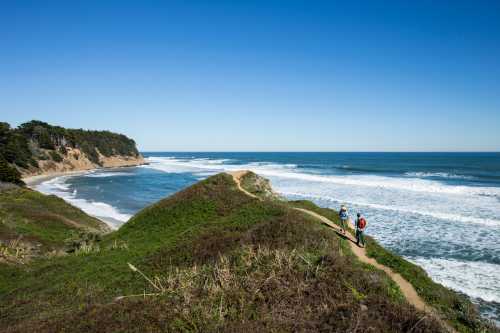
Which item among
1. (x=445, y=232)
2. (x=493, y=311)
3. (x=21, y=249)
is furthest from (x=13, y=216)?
(x=445, y=232)

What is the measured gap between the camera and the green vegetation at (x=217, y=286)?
7.36 m

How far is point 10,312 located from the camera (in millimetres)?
11203

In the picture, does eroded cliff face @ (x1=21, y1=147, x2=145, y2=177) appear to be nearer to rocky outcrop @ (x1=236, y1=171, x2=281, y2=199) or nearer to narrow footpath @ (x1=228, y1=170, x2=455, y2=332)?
rocky outcrop @ (x1=236, y1=171, x2=281, y2=199)

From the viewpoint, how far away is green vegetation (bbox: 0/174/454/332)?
736 cm

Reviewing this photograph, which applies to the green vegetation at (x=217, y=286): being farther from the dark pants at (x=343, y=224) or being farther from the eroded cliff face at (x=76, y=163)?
the eroded cliff face at (x=76, y=163)

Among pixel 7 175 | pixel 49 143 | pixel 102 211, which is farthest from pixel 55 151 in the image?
pixel 102 211

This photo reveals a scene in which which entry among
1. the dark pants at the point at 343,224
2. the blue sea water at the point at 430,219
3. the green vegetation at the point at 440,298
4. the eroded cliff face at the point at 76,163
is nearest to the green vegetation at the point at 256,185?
the dark pants at the point at 343,224

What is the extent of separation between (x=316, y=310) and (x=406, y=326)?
208 cm

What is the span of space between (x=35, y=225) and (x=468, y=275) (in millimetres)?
31423

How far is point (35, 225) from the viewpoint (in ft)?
79.6

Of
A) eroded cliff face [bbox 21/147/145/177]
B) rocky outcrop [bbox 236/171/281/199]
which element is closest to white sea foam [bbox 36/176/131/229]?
rocky outcrop [bbox 236/171/281/199]

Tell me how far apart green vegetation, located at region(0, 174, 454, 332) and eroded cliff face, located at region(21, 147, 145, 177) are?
72.7m

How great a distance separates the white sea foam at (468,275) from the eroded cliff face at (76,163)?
278 ft

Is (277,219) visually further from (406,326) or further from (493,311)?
(493,311)
